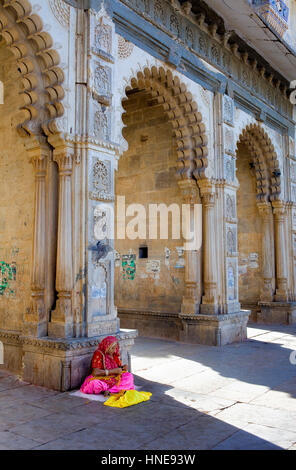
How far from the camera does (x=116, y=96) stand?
6379mm

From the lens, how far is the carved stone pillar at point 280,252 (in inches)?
468

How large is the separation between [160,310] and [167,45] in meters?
5.35

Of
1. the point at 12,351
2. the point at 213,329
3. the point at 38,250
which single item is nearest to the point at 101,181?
the point at 38,250

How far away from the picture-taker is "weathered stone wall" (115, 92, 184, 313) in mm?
9477

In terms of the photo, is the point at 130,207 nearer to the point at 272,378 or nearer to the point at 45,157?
the point at 45,157

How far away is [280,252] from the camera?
12078 millimetres

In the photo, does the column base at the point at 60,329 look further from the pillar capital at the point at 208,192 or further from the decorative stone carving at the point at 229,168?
the decorative stone carving at the point at 229,168

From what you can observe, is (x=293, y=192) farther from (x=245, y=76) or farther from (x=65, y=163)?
(x=65, y=163)

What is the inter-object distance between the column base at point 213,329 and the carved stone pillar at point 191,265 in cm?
24

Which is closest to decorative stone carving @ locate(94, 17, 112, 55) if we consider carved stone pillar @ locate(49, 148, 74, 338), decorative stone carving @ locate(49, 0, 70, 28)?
decorative stone carving @ locate(49, 0, 70, 28)

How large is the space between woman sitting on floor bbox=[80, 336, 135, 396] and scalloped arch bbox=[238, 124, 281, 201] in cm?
760

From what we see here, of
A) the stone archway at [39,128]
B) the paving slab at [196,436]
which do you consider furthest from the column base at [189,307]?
the paving slab at [196,436]

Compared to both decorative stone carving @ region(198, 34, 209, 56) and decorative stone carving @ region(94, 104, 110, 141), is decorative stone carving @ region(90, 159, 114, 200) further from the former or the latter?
decorative stone carving @ region(198, 34, 209, 56)
